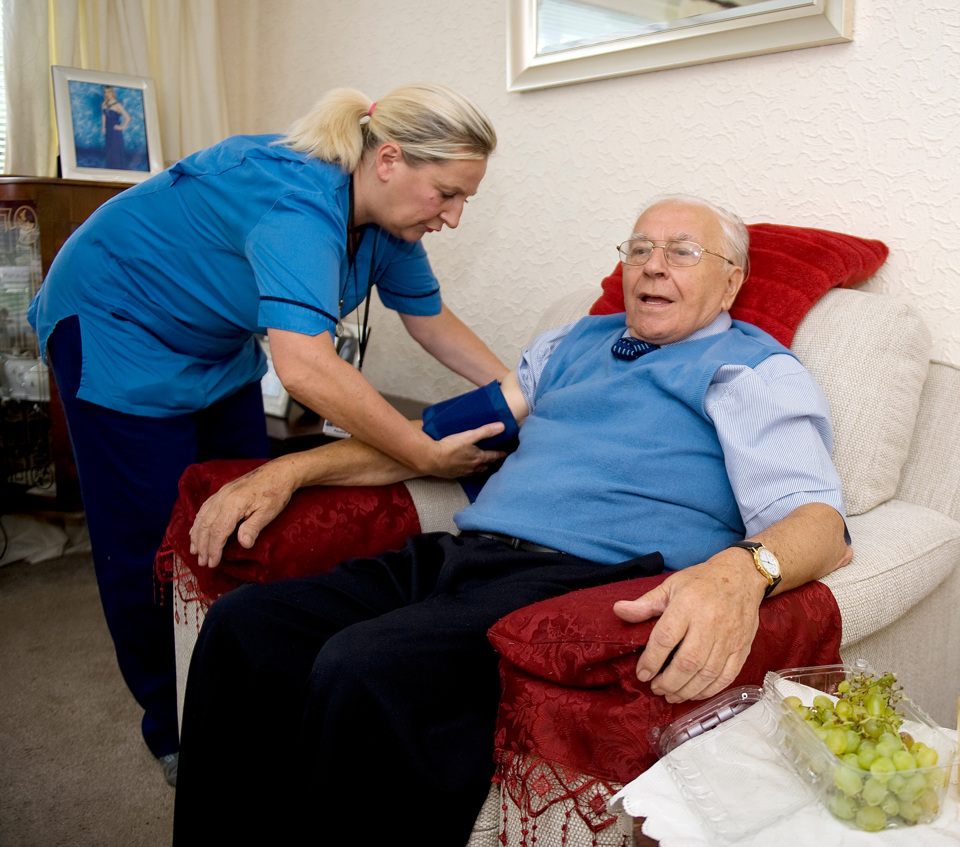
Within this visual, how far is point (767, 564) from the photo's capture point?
1.04 meters

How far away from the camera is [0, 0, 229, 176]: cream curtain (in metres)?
2.62

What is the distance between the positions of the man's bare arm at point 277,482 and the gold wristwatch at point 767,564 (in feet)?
2.16

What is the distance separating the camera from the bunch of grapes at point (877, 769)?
0.77 metres

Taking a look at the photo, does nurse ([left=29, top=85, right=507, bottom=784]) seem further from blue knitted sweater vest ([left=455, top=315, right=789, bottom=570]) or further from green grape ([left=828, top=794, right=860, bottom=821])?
green grape ([left=828, top=794, right=860, bottom=821])

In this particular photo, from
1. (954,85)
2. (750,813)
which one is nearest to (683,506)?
(750,813)

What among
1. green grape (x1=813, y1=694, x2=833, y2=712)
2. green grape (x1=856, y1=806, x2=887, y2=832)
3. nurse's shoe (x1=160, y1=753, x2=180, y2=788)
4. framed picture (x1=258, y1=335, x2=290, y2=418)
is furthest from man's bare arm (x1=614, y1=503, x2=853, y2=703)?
framed picture (x1=258, y1=335, x2=290, y2=418)

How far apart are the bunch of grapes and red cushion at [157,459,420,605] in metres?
0.87

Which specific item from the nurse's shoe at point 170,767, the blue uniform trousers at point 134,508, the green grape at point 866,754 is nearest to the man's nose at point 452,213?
the blue uniform trousers at point 134,508

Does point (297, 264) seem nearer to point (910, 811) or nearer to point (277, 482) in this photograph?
point (277, 482)

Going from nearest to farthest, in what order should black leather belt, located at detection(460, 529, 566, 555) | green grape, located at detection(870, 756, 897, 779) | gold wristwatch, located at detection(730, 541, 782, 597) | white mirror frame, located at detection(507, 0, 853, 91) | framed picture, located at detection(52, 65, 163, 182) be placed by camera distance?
green grape, located at detection(870, 756, 897, 779) < gold wristwatch, located at detection(730, 541, 782, 597) < black leather belt, located at detection(460, 529, 566, 555) < white mirror frame, located at detection(507, 0, 853, 91) < framed picture, located at detection(52, 65, 163, 182)

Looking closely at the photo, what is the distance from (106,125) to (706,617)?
2577 millimetres

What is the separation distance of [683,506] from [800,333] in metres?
0.43

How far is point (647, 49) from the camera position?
71.7 inches

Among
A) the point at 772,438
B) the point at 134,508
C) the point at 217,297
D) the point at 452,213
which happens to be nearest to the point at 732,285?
the point at 772,438
